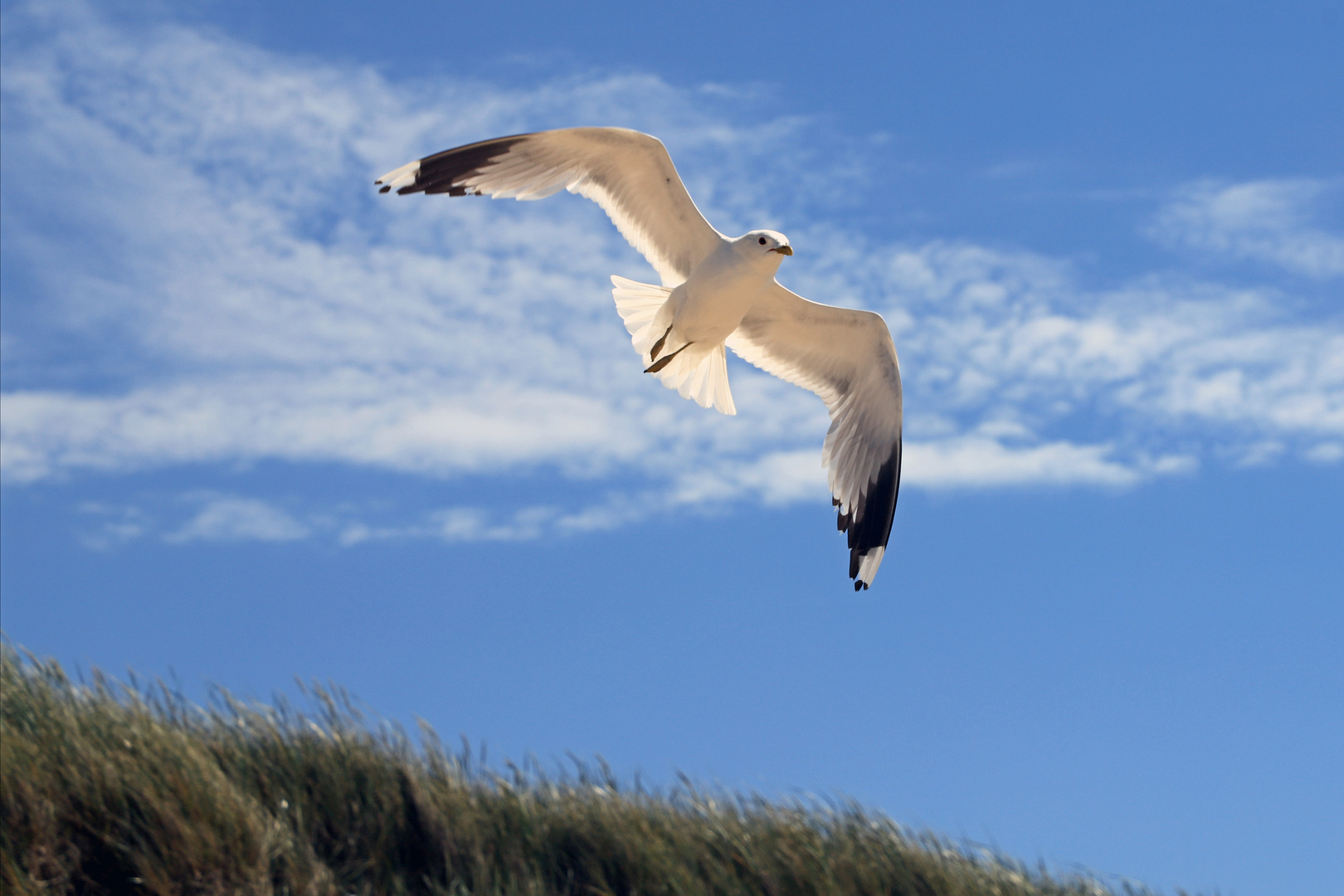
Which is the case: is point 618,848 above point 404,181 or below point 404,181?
below

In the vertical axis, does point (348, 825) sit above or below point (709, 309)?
below

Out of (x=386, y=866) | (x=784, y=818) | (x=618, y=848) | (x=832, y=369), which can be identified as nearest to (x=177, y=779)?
(x=386, y=866)

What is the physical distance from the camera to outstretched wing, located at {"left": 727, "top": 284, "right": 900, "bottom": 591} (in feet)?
30.2

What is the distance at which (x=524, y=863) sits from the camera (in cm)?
586

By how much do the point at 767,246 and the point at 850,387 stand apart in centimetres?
197

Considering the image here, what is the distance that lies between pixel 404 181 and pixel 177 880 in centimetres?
481

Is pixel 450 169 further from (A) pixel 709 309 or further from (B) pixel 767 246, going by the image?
(B) pixel 767 246

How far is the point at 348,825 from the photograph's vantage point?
5934 millimetres

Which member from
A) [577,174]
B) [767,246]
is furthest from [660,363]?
[577,174]

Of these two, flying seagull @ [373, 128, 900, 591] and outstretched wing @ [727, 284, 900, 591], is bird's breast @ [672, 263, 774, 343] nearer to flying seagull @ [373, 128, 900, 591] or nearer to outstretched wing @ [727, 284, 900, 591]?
flying seagull @ [373, 128, 900, 591]

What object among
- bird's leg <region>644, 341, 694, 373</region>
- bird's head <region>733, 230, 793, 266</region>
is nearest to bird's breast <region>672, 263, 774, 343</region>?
bird's head <region>733, 230, 793, 266</region>

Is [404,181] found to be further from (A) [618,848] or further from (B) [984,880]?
(B) [984,880]

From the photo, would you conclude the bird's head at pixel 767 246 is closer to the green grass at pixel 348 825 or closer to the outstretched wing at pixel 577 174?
the outstretched wing at pixel 577 174

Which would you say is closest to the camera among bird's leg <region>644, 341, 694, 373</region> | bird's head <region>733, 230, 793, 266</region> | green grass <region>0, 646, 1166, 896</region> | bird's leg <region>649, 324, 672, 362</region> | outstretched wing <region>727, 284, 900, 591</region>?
green grass <region>0, 646, 1166, 896</region>
